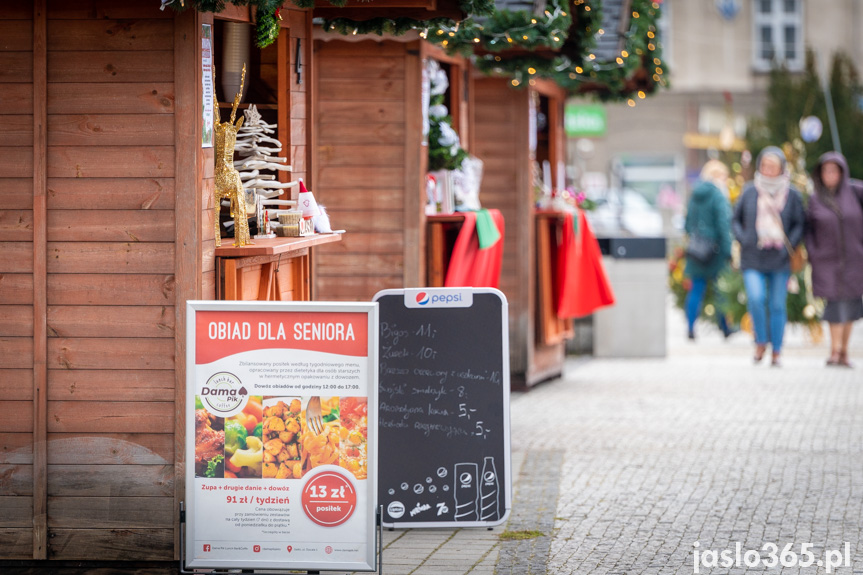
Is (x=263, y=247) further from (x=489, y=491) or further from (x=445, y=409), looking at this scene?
(x=489, y=491)

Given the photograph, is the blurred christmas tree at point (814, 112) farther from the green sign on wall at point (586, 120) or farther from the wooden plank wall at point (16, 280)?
the wooden plank wall at point (16, 280)

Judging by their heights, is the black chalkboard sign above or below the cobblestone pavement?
above

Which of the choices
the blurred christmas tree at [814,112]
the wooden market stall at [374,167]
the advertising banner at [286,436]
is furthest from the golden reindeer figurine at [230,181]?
the blurred christmas tree at [814,112]

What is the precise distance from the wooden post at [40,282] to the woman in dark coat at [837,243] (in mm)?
8340

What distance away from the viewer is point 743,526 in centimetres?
633

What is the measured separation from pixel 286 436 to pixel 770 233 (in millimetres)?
8217

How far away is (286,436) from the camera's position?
16.0 feet

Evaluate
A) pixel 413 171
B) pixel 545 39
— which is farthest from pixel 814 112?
pixel 413 171

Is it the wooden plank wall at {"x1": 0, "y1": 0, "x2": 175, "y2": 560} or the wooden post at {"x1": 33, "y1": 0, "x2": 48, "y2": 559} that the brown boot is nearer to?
the wooden plank wall at {"x1": 0, "y1": 0, "x2": 175, "y2": 560}

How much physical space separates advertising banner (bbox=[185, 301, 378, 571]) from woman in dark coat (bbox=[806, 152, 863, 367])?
8115 mm

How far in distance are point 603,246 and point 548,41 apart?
523 cm

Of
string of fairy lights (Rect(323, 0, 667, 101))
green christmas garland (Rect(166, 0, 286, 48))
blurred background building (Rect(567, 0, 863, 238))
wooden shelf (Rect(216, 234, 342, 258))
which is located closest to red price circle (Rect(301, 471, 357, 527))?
wooden shelf (Rect(216, 234, 342, 258))

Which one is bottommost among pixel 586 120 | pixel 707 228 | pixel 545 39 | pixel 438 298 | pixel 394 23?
pixel 438 298

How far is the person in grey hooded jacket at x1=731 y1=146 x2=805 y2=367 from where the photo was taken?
1224 cm
